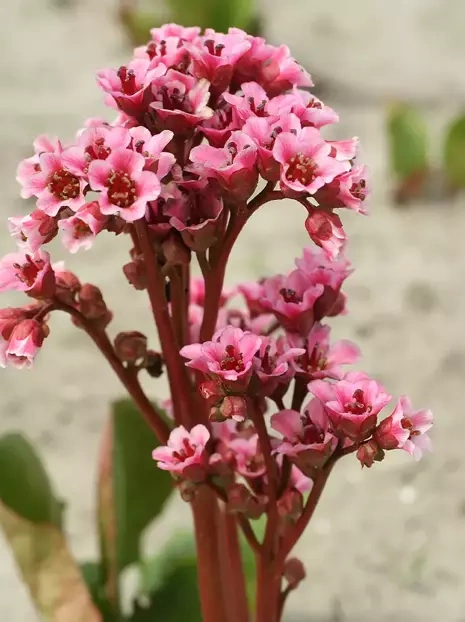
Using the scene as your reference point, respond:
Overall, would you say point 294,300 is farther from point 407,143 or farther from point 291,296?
point 407,143

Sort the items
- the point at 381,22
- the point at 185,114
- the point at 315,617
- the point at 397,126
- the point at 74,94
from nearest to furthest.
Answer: the point at 185,114 < the point at 315,617 < the point at 397,126 < the point at 74,94 < the point at 381,22

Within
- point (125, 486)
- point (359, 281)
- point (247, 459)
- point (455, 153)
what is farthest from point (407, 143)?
point (247, 459)

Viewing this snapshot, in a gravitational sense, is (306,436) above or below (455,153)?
below

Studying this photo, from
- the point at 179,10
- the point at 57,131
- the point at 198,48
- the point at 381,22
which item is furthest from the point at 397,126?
the point at 198,48

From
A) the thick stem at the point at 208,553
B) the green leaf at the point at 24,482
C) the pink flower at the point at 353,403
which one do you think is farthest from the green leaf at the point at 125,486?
the pink flower at the point at 353,403

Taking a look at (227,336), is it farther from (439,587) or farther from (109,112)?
(109,112)
